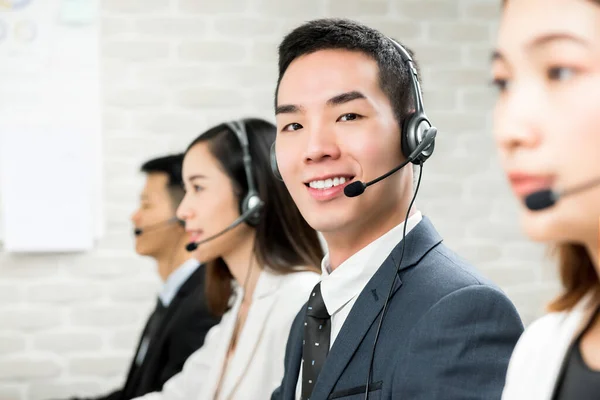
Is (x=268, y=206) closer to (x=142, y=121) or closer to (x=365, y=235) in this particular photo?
(x=365, y=235)

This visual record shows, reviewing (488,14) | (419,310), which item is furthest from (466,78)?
(419,310)

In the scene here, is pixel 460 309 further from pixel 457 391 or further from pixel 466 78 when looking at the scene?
pixel 466 78

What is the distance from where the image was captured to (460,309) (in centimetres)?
100

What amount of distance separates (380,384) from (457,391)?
A: 0.13 metres

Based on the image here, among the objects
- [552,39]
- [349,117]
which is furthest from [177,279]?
[552,39]

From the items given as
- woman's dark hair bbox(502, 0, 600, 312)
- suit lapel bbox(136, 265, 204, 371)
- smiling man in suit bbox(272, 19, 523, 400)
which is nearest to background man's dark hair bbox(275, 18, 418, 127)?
smiling man in suit bbox(272, 19, 523, 400)

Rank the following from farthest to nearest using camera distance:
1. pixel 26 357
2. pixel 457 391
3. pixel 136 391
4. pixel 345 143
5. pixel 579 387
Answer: pixel 26 357, pixel 136 391, pixel 345 143, pixel 457 391, pixel 579 387

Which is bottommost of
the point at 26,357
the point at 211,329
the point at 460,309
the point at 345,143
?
the point at 26,357

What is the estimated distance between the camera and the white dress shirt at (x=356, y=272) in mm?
1207

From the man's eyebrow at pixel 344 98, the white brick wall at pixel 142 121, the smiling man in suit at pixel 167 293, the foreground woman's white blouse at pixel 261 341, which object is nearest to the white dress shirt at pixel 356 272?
the man's eyebrow at pixel 344 98

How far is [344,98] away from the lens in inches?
46.2

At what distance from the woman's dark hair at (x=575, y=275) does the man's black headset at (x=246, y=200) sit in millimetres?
1122

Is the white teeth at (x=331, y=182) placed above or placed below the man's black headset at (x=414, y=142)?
below

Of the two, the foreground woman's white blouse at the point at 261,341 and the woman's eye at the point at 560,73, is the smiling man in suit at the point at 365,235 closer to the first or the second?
the foreground woman's white blouse at the point at 261,341
